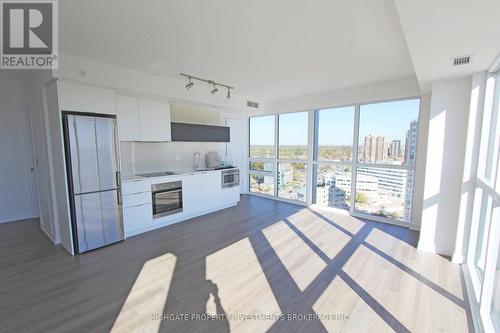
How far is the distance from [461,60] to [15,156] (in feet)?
23.8

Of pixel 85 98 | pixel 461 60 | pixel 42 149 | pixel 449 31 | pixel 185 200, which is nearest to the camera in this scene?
pixel 449 31

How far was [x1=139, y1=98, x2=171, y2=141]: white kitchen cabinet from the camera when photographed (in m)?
3.87

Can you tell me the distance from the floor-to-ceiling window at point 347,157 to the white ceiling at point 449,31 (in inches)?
74.1

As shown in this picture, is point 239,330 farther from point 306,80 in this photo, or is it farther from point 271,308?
point 306,80

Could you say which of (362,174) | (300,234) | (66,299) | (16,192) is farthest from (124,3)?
(16,192)

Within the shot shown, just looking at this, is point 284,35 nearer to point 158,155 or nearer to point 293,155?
point 158,155

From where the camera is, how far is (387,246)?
321 centimetres

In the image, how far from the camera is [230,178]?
527cm

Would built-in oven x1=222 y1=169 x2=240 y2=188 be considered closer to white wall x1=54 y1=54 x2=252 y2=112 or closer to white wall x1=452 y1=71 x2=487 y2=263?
white wall x1=54 y1=54 x2=252 y2=112

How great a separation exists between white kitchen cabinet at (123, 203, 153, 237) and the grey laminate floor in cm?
17

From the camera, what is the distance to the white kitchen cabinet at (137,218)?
3.55 m

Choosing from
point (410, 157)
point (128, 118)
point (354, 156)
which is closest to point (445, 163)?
point (410, 157)

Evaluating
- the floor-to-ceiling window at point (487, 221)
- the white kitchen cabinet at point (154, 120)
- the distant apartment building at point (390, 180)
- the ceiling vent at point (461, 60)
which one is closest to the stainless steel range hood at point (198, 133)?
the white kitchen cabinet at point (154, 120)

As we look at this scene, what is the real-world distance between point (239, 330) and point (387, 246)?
2543mm
